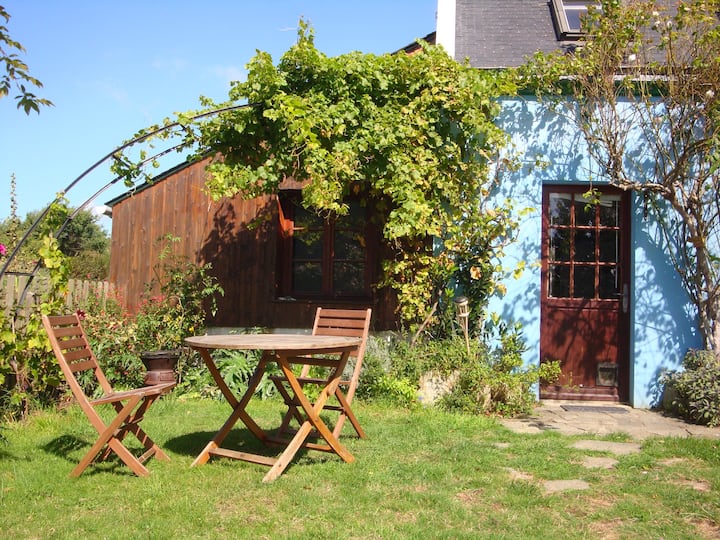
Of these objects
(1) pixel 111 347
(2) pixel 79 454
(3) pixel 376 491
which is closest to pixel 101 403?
(2) pixel 79 454

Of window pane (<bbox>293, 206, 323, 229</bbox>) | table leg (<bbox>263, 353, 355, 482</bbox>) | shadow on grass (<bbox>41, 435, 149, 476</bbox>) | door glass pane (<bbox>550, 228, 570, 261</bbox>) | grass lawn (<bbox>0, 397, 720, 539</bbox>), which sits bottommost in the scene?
shadow on grass (<bbox>41, 435, 149, 476</bbox>)

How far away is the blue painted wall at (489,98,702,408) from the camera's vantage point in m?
6.57

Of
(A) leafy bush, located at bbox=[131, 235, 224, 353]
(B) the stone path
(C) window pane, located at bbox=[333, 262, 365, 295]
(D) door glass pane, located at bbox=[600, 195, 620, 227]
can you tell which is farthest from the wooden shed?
(D) door glass pane, located at bbox=[600, 195, 620, 227]

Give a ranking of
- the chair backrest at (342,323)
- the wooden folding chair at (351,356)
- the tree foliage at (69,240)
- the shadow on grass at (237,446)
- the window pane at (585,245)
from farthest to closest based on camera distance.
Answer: the window pane at (585,245), the tree foliage at (69,240), the chair backrest at (342,323), the wooden folding chair at (351,356), the shadow on grass at (237,446)

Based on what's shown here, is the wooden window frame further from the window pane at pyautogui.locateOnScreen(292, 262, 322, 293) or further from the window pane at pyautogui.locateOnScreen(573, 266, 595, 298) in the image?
the window pane at pyautogui.locateOnScreen(573, 266, 595, 298)

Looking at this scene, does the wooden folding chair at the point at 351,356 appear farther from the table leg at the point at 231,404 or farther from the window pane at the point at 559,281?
the window pane at the point at 559,281

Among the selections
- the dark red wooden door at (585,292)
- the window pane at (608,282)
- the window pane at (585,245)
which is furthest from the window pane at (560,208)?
the window pane at (608,282)

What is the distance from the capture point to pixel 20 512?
3.39 metres

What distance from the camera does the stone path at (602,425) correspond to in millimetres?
4762

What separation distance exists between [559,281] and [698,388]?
1.76 m

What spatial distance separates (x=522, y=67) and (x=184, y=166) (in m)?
4.46

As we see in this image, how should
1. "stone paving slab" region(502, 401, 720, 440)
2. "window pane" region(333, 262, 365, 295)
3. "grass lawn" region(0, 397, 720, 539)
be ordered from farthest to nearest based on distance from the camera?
1. "window pane" region(333, 262, 365, 295)
2. "stone paving slab" region(502, 401, 720, 440)
3. "grass lawn" region(0, 397, 720, 539)

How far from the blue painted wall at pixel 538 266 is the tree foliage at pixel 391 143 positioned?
280 mm

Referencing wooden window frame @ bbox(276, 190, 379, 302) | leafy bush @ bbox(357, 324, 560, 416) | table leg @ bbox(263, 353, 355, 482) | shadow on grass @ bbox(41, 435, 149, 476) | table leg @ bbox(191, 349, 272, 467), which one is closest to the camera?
table leg @ bbox(263, 353, 355, 482)
